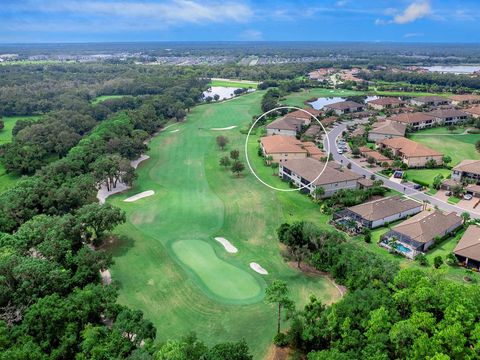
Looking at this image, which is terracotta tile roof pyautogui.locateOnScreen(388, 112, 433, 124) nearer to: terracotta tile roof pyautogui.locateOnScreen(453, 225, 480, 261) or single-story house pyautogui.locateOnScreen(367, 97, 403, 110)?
single-story house pyautogui.locateOnScreen(367, 97, 403, 110)

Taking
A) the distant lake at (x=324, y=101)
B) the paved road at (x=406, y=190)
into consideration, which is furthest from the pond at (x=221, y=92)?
the paved road at (x=406, y=190)

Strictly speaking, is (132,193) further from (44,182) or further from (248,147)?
(248,147)

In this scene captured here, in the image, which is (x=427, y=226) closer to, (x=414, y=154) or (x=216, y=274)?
(x=216, y=274)

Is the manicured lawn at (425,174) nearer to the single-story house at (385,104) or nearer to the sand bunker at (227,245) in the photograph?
the sand bunker at (227,245)

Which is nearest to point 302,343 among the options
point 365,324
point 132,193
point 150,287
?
point 365,324

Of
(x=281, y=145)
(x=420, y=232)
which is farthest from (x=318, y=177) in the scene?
(x=281, y=145)

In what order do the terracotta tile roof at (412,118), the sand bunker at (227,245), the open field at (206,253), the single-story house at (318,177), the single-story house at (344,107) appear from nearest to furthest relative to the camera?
the open field at (206,253) < the sand bunker at (227,245) < the single-story house at (318,177) < the terracotta tile roof at (412,118) < the single-story house at (344,107)
